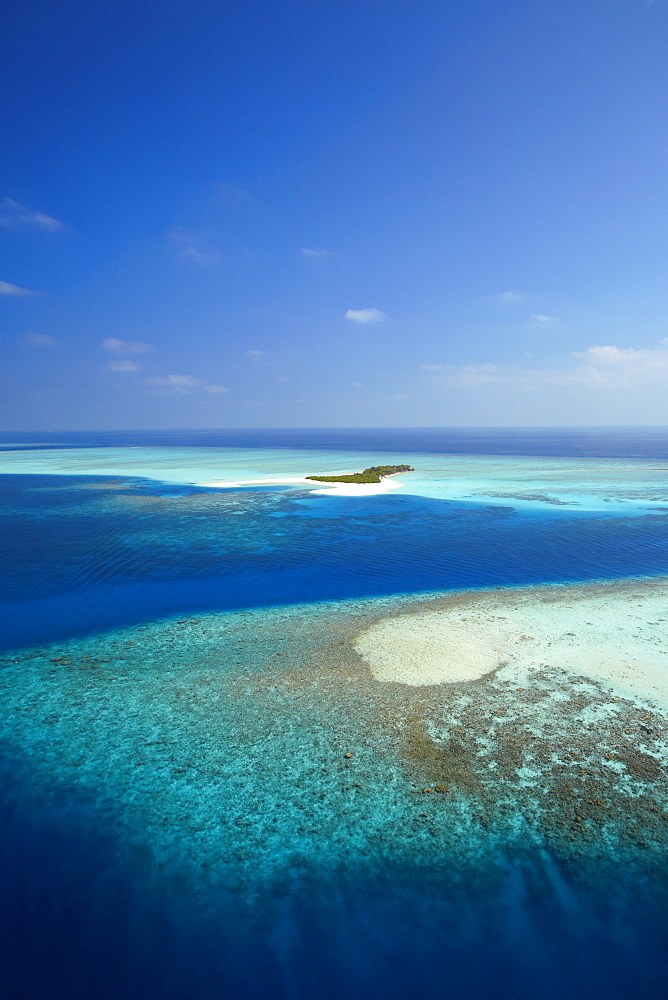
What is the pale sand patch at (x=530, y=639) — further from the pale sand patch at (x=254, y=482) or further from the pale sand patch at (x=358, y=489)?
the pale sand patch at (x=254, y=482)

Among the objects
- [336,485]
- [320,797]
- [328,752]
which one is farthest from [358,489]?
[320,797]

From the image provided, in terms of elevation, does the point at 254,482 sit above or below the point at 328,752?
above

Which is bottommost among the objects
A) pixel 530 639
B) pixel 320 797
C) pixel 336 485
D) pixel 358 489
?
pixel 320 797

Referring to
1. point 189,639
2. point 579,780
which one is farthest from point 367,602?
point 579,780

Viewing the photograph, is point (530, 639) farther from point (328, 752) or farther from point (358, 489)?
point (358, 489)

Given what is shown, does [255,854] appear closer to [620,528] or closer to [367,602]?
[367,602]

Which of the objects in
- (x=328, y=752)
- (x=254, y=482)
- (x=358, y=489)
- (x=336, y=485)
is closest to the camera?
(x=328, y=752)

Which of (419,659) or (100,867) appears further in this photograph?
(419,659)
